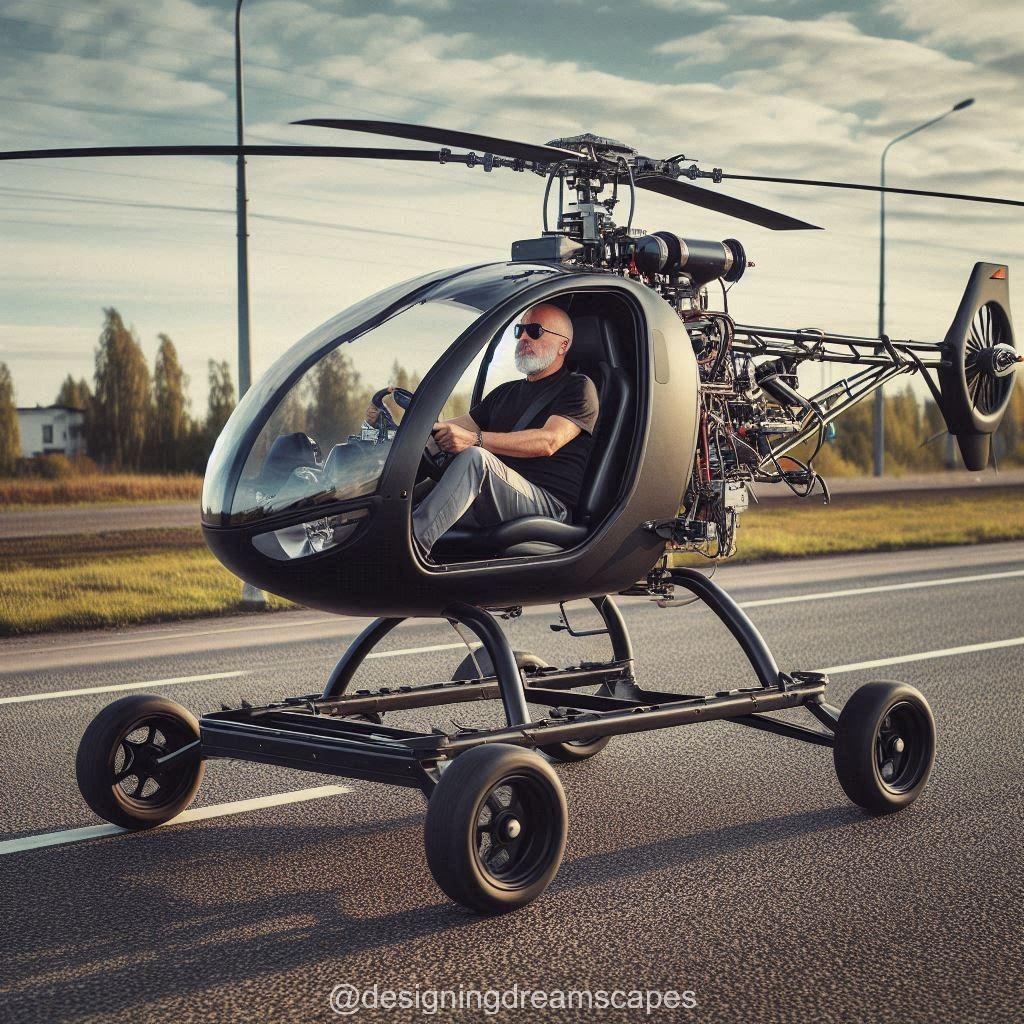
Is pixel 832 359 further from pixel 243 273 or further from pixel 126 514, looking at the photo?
pixel 126 514

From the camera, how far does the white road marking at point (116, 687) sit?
7.91 m

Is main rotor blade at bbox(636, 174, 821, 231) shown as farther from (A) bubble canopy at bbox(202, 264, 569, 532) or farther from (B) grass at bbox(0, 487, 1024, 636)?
(B) grass at bbox(0, 487, 1024, 636)

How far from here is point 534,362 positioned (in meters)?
5.30

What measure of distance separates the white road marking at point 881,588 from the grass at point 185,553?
335 centimetres

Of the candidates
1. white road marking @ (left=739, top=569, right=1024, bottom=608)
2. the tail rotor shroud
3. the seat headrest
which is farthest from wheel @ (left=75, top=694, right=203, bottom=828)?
white road marking @ (left=739, top=569, right=1024, bottom=608)

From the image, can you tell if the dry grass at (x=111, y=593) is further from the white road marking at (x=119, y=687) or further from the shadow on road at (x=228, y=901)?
the shadow on road at (x=228, y=901)

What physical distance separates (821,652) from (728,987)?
591cm

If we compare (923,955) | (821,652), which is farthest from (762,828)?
(821,652)

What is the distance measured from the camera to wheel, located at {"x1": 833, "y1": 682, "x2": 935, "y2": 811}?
533cm

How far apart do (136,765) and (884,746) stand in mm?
2926

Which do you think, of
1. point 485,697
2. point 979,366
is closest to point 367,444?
point 485,697

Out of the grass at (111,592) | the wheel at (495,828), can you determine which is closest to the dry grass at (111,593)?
the grass at (111,592)

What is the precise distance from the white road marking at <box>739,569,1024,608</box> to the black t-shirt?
690 centimetres

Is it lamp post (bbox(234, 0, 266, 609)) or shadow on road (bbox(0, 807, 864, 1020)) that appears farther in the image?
lamp post (bbox(234, 0, 266, 609))
